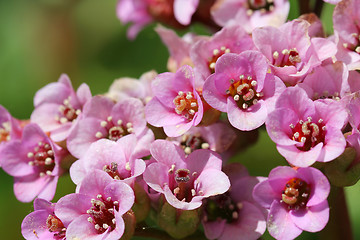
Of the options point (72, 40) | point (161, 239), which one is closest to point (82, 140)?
point (161, 239)

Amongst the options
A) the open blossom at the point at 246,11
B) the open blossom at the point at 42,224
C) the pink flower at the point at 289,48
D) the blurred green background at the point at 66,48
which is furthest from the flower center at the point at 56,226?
the blurred green background at the point at 66,48

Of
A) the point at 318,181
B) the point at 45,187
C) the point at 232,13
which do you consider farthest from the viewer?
the point at 232,13

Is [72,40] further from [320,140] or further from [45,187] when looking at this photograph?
[320,140]

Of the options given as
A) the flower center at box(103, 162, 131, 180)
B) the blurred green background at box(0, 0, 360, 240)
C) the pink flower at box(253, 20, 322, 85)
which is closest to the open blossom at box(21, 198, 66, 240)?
the flower center at box(103, 162, 131, 180)

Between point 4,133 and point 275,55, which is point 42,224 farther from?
point 275,55

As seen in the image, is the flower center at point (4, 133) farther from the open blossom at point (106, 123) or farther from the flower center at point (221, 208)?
the flower center at point (221, 208)
